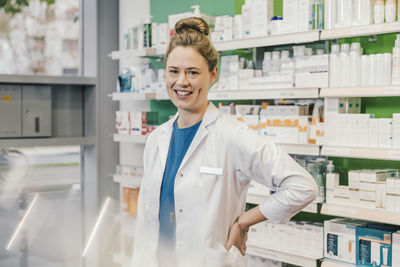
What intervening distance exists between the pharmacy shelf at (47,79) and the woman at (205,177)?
10.6ft

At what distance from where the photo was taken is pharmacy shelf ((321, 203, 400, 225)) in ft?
9.98

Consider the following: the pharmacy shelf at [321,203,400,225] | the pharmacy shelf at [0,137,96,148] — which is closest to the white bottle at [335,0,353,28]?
the pharmacy shelf at [321,203,400,225]

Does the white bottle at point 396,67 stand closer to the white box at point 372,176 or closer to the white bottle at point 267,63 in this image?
the white box at point 372,176

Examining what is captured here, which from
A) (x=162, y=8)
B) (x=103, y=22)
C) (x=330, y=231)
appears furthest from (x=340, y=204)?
(x=103, y=22)

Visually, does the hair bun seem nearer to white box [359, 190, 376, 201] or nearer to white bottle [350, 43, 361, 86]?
white bottle [350, 43, 361, 86]

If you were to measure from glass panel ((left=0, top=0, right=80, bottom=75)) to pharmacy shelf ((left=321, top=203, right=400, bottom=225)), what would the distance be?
131 inches

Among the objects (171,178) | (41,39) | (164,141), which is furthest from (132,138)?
(171,178)

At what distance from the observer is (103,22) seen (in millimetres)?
5320

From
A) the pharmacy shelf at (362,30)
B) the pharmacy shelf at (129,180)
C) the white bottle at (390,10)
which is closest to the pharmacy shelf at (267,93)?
the pharmacy shelf at (362,30)

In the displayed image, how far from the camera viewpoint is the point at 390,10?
305cm

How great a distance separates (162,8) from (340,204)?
2.71 meters

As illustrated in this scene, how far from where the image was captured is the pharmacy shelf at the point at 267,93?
3398mm

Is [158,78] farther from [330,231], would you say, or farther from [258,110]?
[330,231]

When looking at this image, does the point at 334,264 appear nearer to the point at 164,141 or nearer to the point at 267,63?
the point at 267,63
